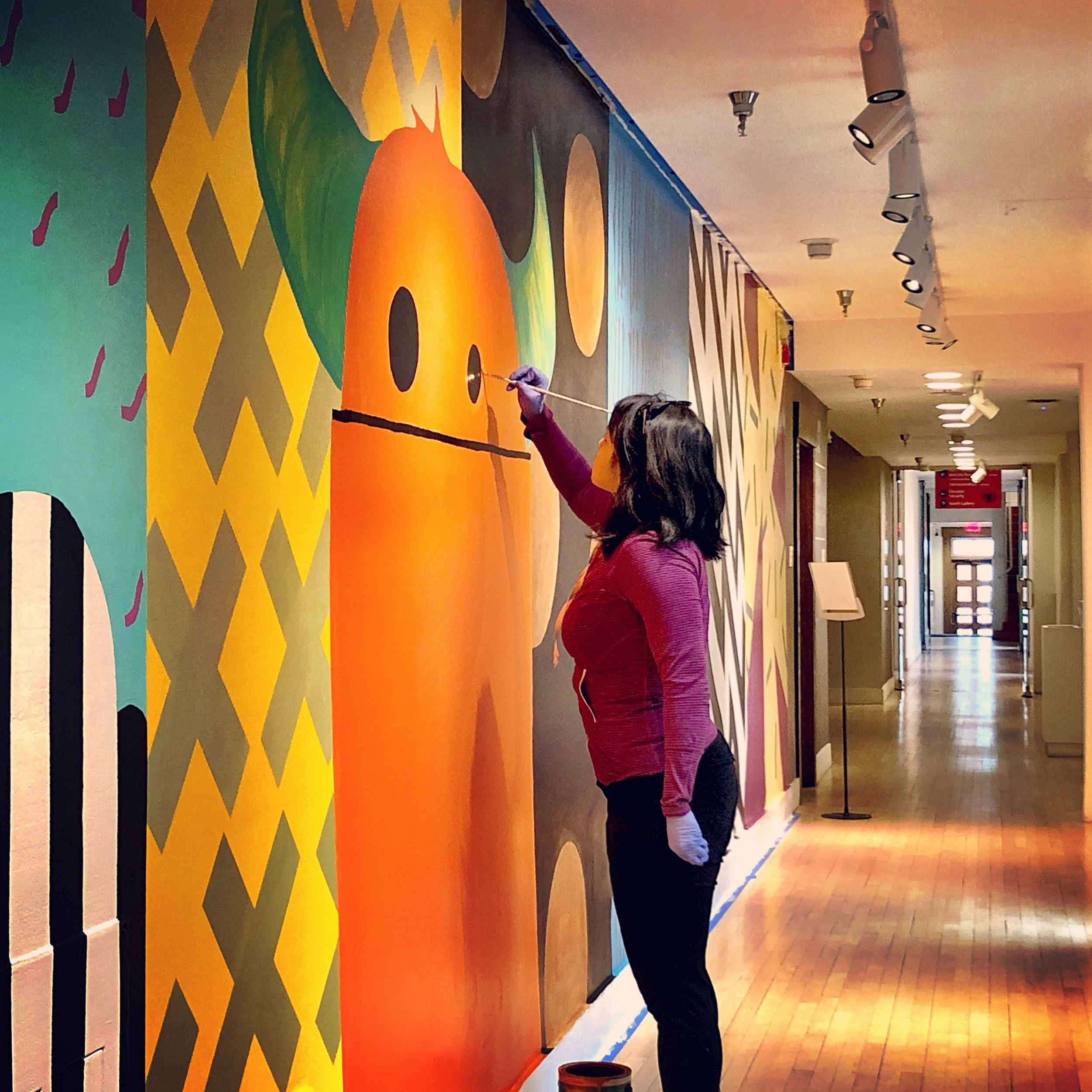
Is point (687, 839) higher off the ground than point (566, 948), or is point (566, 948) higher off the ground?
point (687, 839)

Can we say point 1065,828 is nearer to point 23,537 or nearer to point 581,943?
point 581,943

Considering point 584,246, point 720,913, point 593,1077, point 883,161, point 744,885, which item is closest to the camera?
point 593,1077

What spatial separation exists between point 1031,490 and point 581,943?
47.9 feet

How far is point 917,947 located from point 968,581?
96.4 ft

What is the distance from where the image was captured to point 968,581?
33.0 metres

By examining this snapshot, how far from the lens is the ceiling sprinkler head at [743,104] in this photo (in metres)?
3.95

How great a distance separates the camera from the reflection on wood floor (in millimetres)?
3764

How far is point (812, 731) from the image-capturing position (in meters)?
9.01

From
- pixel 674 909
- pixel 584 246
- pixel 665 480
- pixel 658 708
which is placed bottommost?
pixel 674 909

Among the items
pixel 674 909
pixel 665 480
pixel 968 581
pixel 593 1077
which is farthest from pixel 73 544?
pixel 968 581

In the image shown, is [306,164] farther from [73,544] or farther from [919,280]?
[919,280]

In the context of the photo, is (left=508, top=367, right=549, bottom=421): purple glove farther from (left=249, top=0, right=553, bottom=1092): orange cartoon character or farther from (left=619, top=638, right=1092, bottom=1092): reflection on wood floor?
(left=619, top=638, right=1092, bottom=1092): reflection on wood floor

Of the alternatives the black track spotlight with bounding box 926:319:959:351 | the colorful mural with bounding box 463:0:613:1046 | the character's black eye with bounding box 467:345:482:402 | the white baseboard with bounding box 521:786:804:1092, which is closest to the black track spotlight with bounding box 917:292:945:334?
the black track spotlight with bounding box 926:319:959:351

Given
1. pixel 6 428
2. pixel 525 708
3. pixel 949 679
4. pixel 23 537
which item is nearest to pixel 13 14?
pixel 6 428
